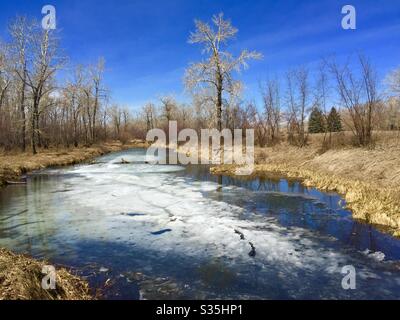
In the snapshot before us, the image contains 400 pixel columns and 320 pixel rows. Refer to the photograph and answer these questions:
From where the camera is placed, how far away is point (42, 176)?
61.2 feet

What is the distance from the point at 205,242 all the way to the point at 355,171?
915cm

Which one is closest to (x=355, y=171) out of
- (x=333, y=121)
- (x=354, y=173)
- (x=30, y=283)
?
(x=354, y=173)

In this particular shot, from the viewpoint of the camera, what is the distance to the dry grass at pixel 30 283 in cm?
415

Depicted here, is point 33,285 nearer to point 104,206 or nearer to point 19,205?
point 104,206

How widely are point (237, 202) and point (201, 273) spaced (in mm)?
5875

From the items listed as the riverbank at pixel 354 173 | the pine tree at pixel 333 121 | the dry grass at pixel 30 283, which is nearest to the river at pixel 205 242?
the dry grass at pixel 30 283

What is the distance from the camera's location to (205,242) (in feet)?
24.8

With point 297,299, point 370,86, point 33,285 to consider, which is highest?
point 370,86

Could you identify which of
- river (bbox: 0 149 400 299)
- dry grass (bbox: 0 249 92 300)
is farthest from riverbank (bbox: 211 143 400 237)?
dry grass (bbox: 0 249 92 300)

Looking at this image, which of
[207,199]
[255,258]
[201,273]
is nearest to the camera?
[201,273]

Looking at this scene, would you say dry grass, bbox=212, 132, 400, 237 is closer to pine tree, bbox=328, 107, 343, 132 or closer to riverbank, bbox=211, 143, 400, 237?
riverbank, bbox=211, 143, 400, 237

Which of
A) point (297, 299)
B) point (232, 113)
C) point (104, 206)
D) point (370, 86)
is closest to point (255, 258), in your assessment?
point (297, 299)

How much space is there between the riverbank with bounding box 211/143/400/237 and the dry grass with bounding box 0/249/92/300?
275 inches

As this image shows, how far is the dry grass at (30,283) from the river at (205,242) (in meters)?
0.41
